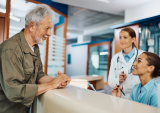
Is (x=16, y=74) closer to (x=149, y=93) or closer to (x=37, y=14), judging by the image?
(x=37, y=14)

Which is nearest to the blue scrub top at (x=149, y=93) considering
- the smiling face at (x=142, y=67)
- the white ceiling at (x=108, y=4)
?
the smiling face at (x=142, y=67)

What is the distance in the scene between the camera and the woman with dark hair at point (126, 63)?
6.04 ft

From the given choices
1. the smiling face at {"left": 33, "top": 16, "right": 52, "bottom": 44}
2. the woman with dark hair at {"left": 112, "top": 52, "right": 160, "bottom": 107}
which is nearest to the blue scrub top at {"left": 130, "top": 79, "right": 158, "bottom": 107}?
the woman with dark hair at {"left": 112, "top": 52, "right": 160, "bottom": 107}

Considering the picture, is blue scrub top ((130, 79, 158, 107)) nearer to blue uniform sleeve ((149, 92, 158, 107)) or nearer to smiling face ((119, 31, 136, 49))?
blue uniform sleeve ((149, 92, 158, 107))

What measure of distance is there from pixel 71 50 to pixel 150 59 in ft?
28.7

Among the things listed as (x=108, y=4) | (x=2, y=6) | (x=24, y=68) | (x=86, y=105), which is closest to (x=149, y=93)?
(x=86, y=105)

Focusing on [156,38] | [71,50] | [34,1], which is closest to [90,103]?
[156,38]

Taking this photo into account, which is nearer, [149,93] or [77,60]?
[149,93]

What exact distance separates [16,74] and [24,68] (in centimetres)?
17

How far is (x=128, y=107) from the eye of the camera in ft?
→ 2.29

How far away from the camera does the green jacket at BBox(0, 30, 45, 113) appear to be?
0.99m

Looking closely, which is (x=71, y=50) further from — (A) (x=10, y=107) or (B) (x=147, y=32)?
(A) (x=10, y=107)

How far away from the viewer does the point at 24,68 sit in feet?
3.88

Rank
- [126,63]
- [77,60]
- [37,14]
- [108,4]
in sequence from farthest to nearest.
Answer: [77,60] < [108,4] < [126,63] < [37,14]
